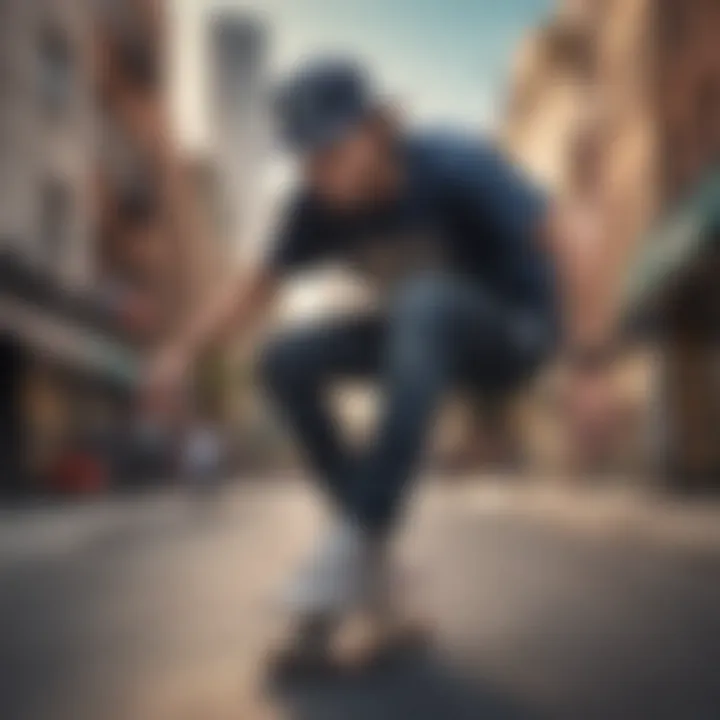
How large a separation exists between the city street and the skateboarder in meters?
0.04

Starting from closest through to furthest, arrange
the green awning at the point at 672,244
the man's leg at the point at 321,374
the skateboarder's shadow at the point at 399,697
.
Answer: the skateboarder's shadow at the point at 399,697
the man's leg at the point at 321,374
the green awning at the point at 672,244

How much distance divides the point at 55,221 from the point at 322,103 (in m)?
0.29

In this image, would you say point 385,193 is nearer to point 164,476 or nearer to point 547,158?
point 547,158

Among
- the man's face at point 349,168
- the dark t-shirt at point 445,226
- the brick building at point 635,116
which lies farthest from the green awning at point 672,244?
the man's face at point 349,168

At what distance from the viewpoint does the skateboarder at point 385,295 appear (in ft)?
2.15

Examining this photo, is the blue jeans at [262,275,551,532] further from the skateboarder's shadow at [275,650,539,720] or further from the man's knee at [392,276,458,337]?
the skateboarder's shadow at [275,650,539,720]

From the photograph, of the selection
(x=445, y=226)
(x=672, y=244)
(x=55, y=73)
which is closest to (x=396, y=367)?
(x=445, y=226)

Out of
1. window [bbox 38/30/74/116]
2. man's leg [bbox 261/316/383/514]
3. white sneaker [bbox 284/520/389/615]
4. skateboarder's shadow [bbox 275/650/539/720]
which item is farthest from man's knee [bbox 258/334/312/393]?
window [bbox 38/30/74/116]

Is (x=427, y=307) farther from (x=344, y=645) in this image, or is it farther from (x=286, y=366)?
(x=344, y=645)

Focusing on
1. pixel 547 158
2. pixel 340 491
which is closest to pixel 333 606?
pixel 340 491

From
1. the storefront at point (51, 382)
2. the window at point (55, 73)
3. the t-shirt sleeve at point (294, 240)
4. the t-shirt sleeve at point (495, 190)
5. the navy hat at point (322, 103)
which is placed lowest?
the storefront at point (51, 382)

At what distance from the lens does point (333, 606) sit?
2.14 ft

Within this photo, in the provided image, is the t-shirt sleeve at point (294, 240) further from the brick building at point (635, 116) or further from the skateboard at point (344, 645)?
the skateboard at point (344, 645)

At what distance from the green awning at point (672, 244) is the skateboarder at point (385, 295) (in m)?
0.06
